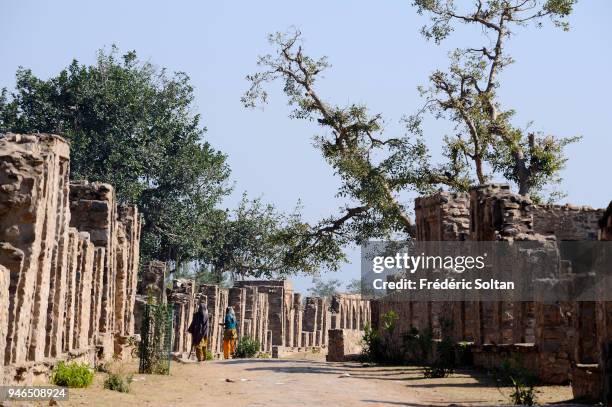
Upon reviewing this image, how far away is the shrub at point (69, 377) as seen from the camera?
14402 mm

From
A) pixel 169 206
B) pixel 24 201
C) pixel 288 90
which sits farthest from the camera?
pixel 169 206

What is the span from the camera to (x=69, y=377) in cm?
1445

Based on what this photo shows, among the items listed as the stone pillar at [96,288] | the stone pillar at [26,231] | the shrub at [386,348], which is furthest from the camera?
the shrub at [386,348]

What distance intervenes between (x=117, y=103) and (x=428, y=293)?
21662mm

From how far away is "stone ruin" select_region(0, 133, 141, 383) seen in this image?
1270cm

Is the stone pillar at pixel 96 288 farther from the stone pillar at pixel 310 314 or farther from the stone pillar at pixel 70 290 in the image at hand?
the stone pillar at pixel 310 314

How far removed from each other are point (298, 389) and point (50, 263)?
4.04 metres

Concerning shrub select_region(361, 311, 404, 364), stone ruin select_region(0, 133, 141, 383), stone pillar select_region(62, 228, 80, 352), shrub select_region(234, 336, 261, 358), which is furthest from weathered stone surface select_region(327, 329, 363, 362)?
stone pillar select_region(62, 228, 80, 352)

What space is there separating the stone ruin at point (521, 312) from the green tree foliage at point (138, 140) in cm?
1675

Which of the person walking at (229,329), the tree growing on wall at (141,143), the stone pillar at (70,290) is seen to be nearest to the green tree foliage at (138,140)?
the tree growing on wall at (141,143)

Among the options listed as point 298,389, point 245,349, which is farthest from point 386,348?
point 298,389

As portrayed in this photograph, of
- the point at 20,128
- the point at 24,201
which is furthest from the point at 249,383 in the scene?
the point at 20,128

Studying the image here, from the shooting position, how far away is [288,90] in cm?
3219

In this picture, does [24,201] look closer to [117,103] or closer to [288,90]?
[288,90]
